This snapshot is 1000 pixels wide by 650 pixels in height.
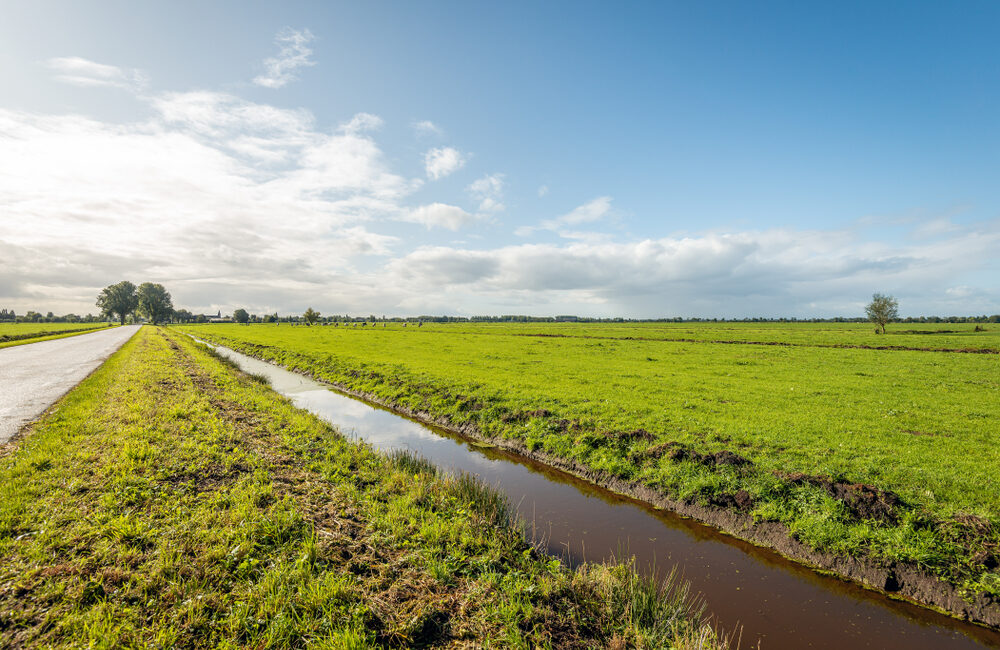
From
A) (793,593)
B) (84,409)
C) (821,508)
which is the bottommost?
(793,593)

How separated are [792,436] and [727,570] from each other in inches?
339

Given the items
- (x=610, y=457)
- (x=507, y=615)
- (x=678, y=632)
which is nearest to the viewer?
(x=507, y=615)

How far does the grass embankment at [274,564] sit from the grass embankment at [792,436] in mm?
5485

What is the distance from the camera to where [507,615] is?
6.39 metres

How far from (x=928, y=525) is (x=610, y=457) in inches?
318

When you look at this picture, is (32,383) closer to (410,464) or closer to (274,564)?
(410,464)

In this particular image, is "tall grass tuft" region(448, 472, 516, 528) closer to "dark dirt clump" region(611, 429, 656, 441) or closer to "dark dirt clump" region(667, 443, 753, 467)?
"dark dirt clump" region(611, 429, 656, 441)

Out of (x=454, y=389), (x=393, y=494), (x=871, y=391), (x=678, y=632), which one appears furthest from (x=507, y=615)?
(x=871, y=391)

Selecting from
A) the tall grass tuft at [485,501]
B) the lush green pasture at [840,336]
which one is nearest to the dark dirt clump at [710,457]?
the tall grass tuft at [485,501]

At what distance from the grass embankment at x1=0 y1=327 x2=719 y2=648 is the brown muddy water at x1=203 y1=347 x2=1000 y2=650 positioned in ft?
3.99

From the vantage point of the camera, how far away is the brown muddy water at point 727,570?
7363 mm

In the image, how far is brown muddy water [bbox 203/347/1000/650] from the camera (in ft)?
24.2

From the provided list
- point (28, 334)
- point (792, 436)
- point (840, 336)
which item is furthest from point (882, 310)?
point (28, 334)

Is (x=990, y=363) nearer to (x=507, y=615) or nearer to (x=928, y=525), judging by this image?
(x=928, y=525)
